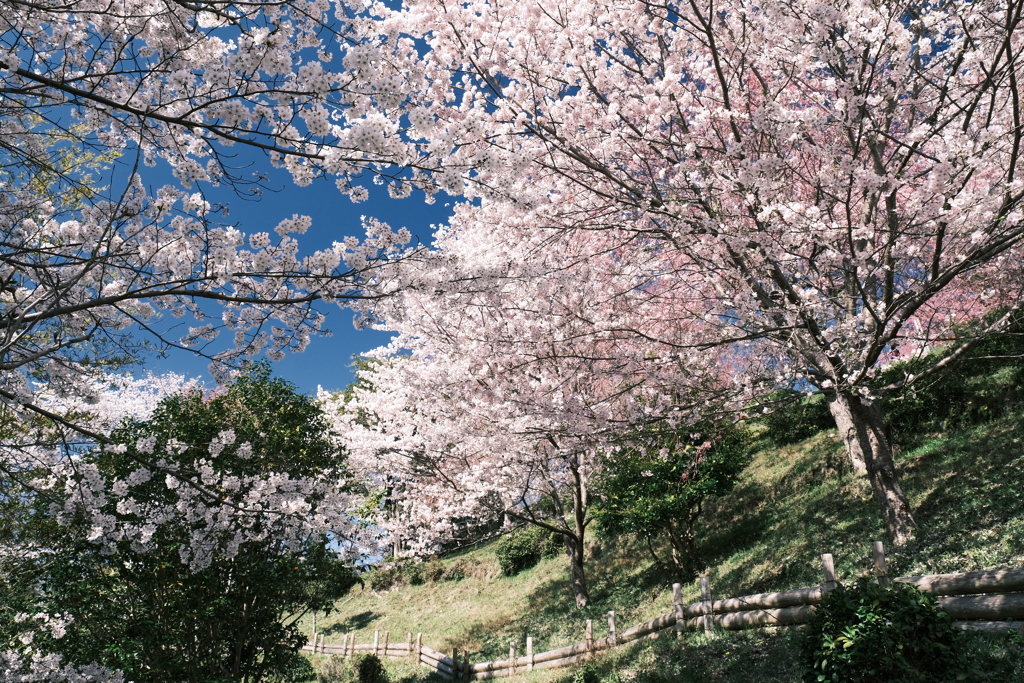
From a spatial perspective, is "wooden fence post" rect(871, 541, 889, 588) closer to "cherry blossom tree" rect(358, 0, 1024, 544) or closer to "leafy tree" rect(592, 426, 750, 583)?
"cherry blossom tree" rect(358, 0, 1024, 544)

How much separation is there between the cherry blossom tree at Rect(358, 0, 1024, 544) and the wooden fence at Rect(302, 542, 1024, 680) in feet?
6.08

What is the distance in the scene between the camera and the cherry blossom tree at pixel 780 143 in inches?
225

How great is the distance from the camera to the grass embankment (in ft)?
23.5

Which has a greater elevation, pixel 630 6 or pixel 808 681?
pixel 630 6

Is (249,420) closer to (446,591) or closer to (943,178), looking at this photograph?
(943,178)

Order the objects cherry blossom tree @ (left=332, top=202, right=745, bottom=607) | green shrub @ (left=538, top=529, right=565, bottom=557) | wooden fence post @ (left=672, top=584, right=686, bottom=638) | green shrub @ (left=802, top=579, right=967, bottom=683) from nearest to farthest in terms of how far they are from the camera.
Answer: green shrub @ (left=802, top=579, right=967, bottom=683)
cherry blossom tree @ (left=332, top=202, right=745, bottom=607)
wooden fence post @ (left=672, top=584, right=686, bottom=638)
green shrub @ (left=538, top=529, right=565, bottom=557)

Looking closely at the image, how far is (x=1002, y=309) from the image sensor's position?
9.65 metres

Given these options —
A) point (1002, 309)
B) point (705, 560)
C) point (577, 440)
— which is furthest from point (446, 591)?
point (1002, 309)

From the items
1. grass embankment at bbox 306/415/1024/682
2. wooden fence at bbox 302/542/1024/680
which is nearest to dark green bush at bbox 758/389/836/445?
grass embankment at bbox 306/415/1024/682

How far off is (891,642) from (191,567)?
7487 millimetres

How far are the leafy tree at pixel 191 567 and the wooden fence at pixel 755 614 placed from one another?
4614 millimetres

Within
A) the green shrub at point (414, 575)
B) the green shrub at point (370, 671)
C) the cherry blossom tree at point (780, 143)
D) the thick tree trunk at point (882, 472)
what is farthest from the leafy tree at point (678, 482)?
the green shrub at point (414, 575)

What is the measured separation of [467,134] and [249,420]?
6.59 metres

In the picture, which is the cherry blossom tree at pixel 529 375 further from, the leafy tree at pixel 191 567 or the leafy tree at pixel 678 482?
the leafy tree at pixel 191 567
